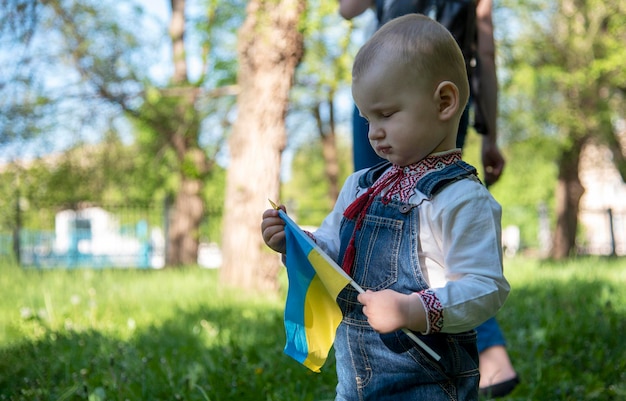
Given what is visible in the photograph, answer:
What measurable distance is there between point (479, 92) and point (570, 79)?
592 inches

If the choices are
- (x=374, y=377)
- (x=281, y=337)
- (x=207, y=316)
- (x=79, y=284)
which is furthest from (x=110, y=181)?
(x=374, y=377)

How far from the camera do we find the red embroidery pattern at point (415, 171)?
166 centimetres

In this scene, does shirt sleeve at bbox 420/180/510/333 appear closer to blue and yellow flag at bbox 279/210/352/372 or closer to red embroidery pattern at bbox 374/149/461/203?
red embroidery pattern at bbox 374/149/461/203

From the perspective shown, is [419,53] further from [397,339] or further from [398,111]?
[397,339]

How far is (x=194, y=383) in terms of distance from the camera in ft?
9.20

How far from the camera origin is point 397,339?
1609 mm

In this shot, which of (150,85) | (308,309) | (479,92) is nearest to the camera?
(308,309)

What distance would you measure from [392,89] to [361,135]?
1.10 m

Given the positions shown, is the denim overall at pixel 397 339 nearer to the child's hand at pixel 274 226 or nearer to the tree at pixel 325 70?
the child's hand at pixel 274 226

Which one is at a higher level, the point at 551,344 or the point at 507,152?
the point at 507,152

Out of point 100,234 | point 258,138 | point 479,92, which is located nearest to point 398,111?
point 479,92

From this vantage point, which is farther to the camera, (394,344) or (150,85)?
(150,85)

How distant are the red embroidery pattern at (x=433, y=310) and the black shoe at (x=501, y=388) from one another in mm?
1521

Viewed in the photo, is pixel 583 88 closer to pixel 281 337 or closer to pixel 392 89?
pixel 281 337
